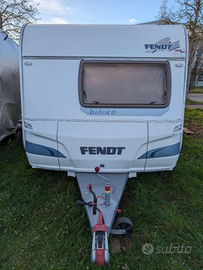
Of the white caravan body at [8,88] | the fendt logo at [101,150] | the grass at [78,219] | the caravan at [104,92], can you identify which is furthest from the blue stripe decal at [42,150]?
the white caravan body at [8,88]

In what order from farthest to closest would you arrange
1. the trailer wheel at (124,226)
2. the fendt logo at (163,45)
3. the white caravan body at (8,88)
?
1. the white caravan body at (8,88)
2. the fendt logo at (163,45)
3. the trailer wheel at (124,226)

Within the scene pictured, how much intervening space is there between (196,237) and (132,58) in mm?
2500

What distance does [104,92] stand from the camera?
295cm

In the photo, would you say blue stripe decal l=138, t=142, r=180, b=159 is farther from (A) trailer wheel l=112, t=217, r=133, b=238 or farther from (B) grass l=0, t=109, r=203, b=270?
(A) trailer wheel l=112, t=217, r=133, b=238

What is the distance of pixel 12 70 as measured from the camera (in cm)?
486

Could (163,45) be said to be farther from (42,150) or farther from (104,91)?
(42,150)

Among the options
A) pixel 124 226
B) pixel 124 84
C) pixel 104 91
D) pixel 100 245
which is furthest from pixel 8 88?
pixel 100 245

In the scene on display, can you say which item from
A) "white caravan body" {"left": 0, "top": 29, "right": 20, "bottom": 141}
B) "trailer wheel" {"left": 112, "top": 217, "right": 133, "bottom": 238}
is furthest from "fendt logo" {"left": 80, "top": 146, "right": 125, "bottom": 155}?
"white caravan body" {"left": 0, "top": 29, "right": 20, "bottom": 141}

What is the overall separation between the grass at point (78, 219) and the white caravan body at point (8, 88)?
1079 mm

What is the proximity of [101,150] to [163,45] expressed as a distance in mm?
1711

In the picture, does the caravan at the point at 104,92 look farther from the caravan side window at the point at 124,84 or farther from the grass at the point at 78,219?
the grass at the point at 78,219

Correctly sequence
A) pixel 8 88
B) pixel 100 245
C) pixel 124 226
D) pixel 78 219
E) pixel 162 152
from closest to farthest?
1. pixel 100 245
2. pixel 124 226
3. pixel 78 219
4. pixel 162 152
5. pixel 8 88

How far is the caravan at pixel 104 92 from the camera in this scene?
2.85 m

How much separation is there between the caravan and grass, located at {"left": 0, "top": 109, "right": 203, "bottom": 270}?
0.60 metres
